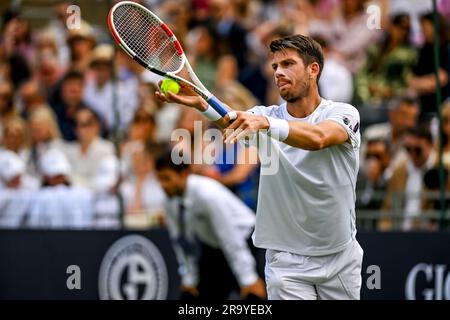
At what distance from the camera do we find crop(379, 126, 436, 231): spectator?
38.0 ft

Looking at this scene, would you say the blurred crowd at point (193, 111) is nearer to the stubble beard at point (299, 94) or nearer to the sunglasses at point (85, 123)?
the sunglasses at point (85, 123)

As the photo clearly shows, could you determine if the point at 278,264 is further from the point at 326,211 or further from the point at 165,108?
the point at 165,108

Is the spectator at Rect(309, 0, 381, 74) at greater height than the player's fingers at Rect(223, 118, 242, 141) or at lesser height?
greater

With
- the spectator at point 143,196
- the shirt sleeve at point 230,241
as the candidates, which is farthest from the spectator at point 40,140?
the shirt sleeve at point 230,241

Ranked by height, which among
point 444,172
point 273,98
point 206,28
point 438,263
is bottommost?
point 438,263

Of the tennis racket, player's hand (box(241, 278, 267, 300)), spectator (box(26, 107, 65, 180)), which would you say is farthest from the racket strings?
spectator (box(26, 107, 65, 180))

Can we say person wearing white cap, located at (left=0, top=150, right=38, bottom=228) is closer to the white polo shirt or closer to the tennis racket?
the tennis racket

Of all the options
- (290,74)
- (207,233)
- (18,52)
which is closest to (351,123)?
(290,74)

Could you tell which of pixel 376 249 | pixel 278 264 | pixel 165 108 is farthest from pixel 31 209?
pixel 278 264

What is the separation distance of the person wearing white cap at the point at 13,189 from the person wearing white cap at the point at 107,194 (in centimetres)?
78

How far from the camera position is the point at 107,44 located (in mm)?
14578

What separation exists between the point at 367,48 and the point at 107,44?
3.23 meters

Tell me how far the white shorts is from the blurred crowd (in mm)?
3693

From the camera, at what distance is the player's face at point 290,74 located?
7461mm
